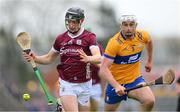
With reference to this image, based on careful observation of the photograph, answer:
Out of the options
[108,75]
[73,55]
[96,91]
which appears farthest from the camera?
[96,91]

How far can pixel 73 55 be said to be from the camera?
12.9 meters

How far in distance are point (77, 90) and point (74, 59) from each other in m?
0.57

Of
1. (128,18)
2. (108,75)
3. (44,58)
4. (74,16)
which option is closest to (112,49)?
(108,75)

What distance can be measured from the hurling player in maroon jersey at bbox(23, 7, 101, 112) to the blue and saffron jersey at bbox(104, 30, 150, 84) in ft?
0.95

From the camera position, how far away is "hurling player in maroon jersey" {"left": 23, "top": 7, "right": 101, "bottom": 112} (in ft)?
42.1

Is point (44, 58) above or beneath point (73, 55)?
beneath

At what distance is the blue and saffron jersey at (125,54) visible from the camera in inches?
505

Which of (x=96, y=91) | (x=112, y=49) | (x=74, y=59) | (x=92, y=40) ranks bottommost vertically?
(x=96, y=91)

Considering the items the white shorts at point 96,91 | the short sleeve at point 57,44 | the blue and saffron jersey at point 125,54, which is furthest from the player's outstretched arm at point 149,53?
the white shorts at point 96,91

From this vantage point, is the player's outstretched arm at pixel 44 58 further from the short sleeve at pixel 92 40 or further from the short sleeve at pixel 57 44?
the short sleeve at pixel 92 40

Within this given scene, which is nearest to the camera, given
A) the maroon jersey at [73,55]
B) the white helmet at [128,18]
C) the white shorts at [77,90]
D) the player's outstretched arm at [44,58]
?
the white helmet at [128,18]

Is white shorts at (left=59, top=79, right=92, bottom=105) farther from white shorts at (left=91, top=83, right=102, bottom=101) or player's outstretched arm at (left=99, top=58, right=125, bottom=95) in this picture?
white shorts at (left=91, top=83, right=102, bottom=101)

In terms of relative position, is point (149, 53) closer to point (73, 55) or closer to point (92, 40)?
point (92, 40)

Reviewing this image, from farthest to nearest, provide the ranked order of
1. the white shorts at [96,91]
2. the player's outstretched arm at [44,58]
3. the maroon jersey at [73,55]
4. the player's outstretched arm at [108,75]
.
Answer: the white shorts at [96,91] < the player's outstretched arm at [44,58] < the maroon jersey at [73,55] < the player's outstretched arm at [108,75]
